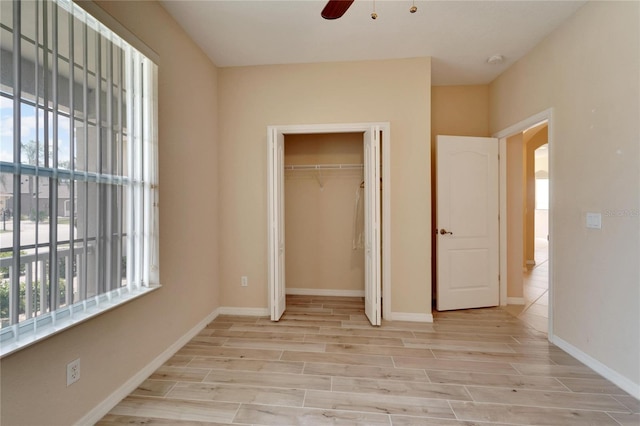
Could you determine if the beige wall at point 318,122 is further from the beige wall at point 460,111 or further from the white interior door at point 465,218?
the beige wall at point 460,111

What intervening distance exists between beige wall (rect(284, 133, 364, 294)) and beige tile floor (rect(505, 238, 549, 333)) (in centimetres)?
189

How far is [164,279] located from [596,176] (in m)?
3.49

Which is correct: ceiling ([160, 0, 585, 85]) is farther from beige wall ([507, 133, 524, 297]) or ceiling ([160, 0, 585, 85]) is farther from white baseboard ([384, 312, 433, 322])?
white baseboard ([384, 312, 433, 322])

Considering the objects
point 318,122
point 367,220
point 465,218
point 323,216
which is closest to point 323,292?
point 323,216

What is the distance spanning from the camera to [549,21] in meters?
2.35

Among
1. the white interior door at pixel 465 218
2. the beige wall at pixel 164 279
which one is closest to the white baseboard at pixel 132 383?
the beige wall at pixel 164 279

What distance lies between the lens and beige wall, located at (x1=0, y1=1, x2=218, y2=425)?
4.29ft

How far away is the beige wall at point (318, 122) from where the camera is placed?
9.66 ft

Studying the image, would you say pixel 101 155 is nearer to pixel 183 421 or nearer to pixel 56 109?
pixel 56 109

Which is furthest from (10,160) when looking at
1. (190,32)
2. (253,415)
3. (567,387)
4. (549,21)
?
(549,21)

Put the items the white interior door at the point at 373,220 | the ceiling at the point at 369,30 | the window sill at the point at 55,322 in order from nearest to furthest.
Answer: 1. the window sill at the point at 55,322
2. the ceiling at the point at 369,30
3. the white interior door at the point at 373,220

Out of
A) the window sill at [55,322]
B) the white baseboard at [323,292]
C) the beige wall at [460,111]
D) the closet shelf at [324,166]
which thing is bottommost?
the white baseboard at [323,292]

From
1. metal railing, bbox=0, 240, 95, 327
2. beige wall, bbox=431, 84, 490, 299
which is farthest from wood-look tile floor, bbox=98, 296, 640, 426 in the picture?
beige wall, bbox=431, 84, 490, 299

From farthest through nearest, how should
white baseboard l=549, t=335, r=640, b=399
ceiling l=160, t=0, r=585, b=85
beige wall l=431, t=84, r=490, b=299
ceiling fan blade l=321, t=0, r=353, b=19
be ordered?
1. beige wall l=431, t=84, r=490, b=299
2. ceiling l=160, t=0, r=585, b=85
3. white baseboard l=549, t=335, r=640, b=399
4. ceiling fan blade l=321, t=0, r=353, b=19
